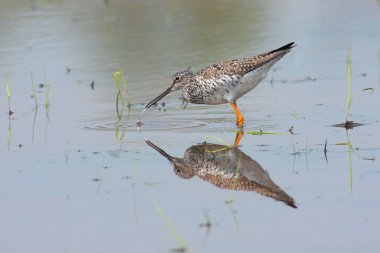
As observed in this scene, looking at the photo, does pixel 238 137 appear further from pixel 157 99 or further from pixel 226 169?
pixel 157 99

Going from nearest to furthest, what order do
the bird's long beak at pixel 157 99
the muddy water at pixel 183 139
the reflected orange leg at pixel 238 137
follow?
the muddy water at pixel 183 139
the reflected orange leg at pixel 238 137
the bird's long beak at pixel 157 99

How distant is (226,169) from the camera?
8445 mm

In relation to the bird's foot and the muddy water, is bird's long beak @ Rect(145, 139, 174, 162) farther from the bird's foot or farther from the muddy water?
the bird's foot

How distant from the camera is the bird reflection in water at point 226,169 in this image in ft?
25.6

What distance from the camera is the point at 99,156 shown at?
9180mm

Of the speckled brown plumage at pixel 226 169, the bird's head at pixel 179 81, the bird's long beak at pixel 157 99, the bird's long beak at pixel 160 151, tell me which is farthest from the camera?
the bird's head at pixel 179 81

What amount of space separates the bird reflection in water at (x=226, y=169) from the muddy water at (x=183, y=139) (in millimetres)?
23

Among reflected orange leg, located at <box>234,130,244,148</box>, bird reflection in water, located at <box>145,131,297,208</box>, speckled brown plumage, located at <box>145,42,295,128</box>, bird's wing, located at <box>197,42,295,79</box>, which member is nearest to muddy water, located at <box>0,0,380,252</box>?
bird reflection in water, located at <box>145,131,297,208</box>

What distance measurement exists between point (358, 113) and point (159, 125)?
2.29 m

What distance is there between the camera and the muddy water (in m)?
6.83

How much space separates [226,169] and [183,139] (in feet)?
5.01

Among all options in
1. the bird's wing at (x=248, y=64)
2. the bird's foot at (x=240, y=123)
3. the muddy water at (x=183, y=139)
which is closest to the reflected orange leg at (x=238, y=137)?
the muddy water at (x=183, y=139)

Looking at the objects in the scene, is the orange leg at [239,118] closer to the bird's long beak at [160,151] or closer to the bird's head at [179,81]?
the bird's head at [179,81]

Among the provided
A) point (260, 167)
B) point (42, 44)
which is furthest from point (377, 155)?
point (42, 44)
